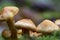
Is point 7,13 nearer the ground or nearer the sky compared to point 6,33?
nearer the sky

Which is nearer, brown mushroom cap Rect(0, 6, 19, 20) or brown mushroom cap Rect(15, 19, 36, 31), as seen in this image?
brown mushroom cap Rect(0, 6, 19, 20)

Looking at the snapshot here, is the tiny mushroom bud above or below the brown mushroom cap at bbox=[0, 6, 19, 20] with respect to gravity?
below

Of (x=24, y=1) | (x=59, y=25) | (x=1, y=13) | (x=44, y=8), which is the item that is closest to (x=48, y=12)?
(x=44, y=8)

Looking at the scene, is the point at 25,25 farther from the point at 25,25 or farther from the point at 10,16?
the point at 10,16

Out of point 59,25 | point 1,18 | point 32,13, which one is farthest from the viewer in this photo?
point 32,13

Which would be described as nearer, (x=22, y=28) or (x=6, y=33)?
(x=6, y=33)

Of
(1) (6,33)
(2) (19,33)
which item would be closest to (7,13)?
(1) (6,33)

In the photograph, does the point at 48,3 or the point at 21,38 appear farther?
the point at 48,3

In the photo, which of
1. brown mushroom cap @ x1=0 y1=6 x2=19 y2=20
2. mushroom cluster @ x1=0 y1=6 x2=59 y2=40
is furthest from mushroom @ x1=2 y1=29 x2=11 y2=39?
Result: brown mushroom cap @ x1=0 y1=6 x2=19 y2=20

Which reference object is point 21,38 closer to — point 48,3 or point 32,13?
point 32,13

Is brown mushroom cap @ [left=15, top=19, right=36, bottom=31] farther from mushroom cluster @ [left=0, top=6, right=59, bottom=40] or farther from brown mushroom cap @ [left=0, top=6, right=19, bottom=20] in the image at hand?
brown mushroom cap @ [left=0, top=6, right=19, bottom=20]

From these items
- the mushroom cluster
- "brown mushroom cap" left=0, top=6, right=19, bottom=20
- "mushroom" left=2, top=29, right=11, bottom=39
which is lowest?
"mushroom" left=2, top=29, right=11, bottom=39
